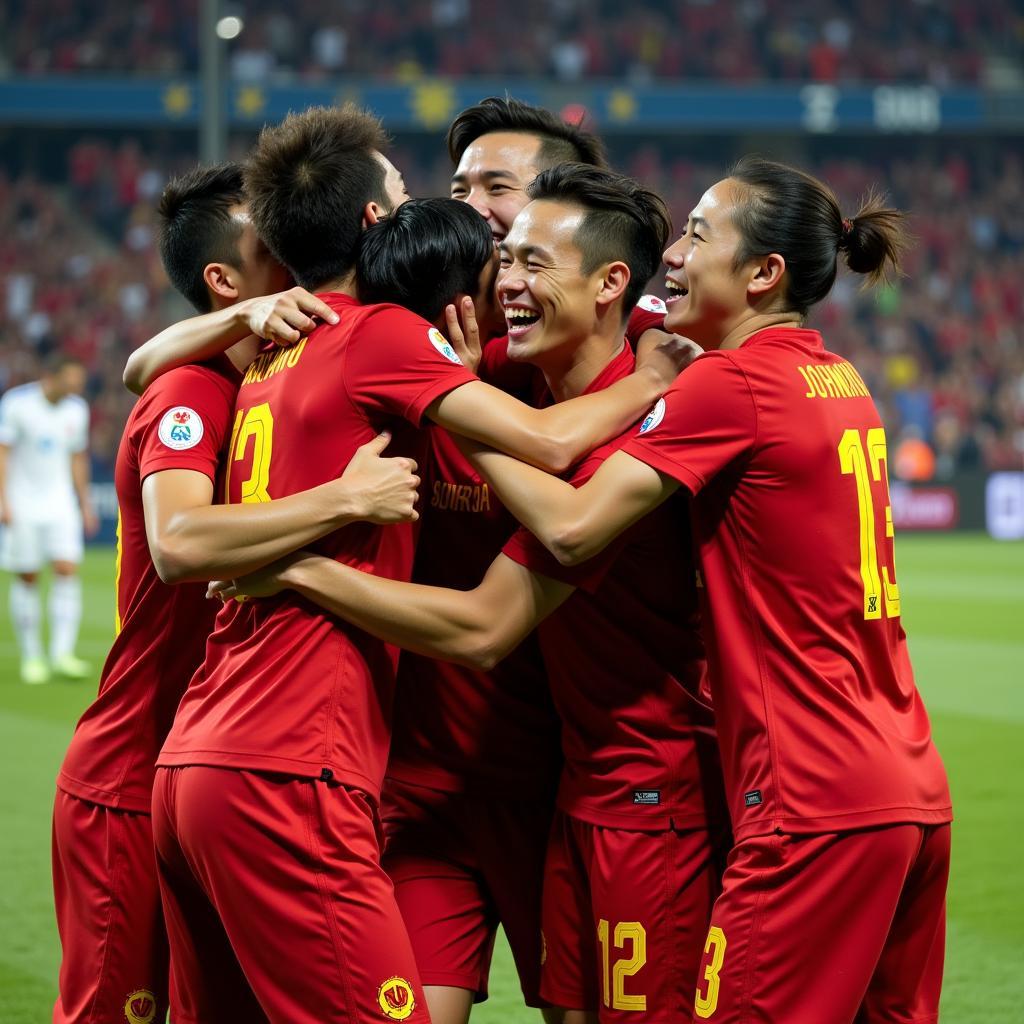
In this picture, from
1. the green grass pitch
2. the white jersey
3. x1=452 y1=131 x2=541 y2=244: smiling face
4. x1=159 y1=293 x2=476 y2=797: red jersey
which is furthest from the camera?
the white jersey

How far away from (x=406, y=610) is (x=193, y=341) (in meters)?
0.90

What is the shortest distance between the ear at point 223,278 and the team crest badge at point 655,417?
1180 mm

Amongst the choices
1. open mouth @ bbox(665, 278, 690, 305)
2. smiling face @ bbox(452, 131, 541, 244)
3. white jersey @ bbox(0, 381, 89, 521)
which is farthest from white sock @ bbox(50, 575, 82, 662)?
open mouth @ bbox(665, 278, 690, 305)

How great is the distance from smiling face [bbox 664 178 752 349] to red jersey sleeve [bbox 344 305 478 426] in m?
0.64

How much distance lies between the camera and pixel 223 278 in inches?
147

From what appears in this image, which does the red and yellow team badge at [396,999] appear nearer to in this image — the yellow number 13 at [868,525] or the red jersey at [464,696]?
the red jersey at [464,696]

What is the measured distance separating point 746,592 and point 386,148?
136 cm

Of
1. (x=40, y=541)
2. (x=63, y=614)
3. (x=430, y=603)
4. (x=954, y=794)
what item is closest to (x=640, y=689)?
(x=430, y=603)

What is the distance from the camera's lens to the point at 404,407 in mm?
3055

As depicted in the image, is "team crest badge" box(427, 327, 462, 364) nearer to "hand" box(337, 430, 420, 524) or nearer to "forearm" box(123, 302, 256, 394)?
"hand" box(337, 430, 420, 524)

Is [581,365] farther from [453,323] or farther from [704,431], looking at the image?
[704,431]

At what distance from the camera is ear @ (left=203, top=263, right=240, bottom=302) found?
3.71 metres

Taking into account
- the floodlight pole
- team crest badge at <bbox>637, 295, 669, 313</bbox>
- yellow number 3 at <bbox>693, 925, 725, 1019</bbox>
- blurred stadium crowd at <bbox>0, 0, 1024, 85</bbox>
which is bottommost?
yellow number 3 at <bbox>693, 925, 725, 1019</bbox>

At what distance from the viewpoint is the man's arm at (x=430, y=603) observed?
3.02 meters
